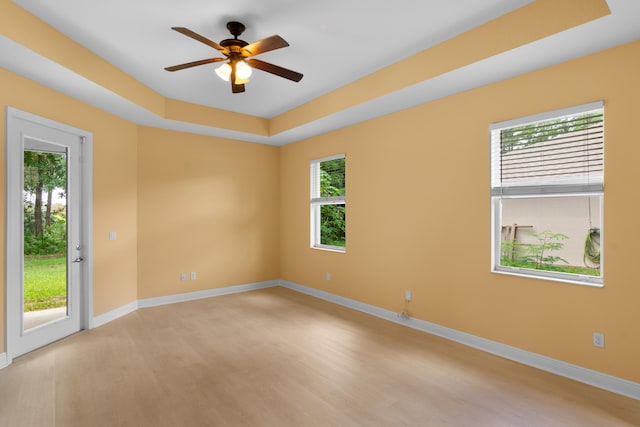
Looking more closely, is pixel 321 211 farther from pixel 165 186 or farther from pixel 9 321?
pixel 9 321

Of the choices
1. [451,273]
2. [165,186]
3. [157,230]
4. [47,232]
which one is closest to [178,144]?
[165,186]

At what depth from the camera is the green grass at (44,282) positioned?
11.1ft

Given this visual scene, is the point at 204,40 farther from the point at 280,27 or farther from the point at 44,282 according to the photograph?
the point at 44,282

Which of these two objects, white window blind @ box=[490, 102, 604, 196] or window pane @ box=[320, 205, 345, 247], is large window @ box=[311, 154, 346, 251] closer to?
window pane @ box=[320, 205, 345, 247]

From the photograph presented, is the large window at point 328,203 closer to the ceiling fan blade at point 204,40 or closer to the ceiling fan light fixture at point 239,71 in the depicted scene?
the ceiling fan light fixture at point 239,71

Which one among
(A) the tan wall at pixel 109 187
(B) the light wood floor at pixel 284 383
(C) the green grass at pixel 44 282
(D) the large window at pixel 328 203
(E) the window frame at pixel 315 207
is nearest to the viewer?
(B) the light wood floor at pixel 284 383

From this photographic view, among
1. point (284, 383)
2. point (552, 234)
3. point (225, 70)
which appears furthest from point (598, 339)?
point (225, 70)

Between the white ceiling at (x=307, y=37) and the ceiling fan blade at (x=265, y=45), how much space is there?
26 centimetres

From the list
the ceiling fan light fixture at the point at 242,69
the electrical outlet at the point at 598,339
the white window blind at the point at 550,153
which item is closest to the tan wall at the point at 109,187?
the ceiling fan light fixture at the point at 242,69

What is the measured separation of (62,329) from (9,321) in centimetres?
73

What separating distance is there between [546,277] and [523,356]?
2.48ft

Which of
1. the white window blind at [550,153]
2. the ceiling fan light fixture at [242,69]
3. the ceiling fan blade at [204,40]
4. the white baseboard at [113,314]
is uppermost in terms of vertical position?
the ceiling fan blade at [204,40]

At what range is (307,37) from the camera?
3.10m

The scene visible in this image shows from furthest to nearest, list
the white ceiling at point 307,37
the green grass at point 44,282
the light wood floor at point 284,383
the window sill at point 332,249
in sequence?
the window sill at point 332,249 < the green grass at point 44,282 < the white ceiling at point 307,37 < the light wood floor at point 284,383
